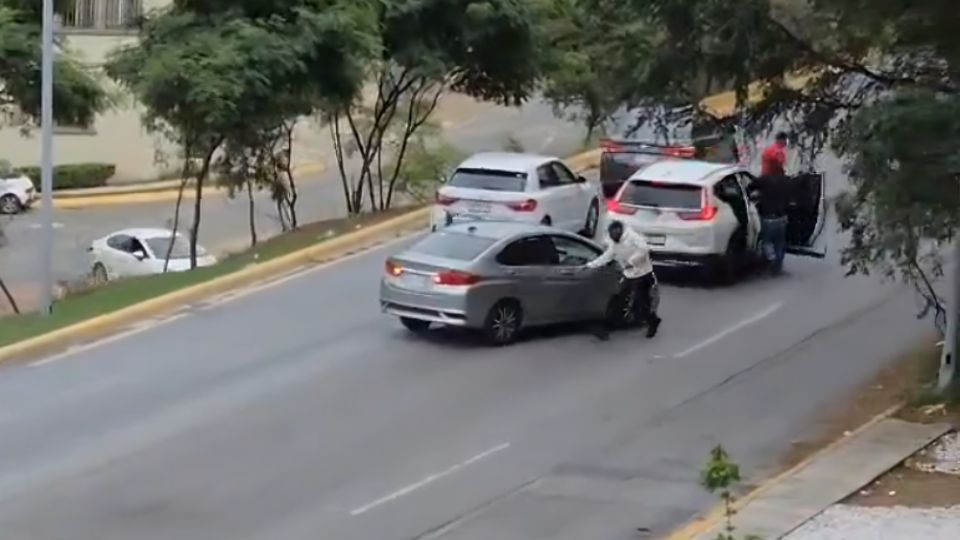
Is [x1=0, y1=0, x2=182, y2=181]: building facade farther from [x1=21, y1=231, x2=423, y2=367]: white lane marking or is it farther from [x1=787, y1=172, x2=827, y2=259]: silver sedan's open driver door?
[x1=787, y1=172, x2=827, y2=259]: silver sedan's open driver door

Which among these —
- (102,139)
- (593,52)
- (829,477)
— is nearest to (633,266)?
(593,52)

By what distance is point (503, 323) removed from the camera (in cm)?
2141

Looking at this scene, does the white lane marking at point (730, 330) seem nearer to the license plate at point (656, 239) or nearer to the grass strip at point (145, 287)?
the license plate at point (656, 239)

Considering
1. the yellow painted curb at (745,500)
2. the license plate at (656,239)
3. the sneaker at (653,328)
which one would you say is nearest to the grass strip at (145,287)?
the license plate at (656,239)

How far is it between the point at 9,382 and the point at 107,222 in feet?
79.0

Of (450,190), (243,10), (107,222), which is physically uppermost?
(243,10)

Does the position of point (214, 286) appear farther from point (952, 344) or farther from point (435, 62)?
point (952, 344)

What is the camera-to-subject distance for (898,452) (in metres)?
16.8

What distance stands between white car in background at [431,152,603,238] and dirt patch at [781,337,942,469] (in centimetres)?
652

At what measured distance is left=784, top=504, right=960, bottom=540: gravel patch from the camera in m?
13.6

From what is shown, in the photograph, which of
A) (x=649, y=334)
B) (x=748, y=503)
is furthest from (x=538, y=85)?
(x=748, y=503)

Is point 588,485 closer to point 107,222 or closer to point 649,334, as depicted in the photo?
point 649,334

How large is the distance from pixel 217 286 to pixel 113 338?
314 centimetres

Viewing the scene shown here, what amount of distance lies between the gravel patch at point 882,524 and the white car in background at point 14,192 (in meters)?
31.8
